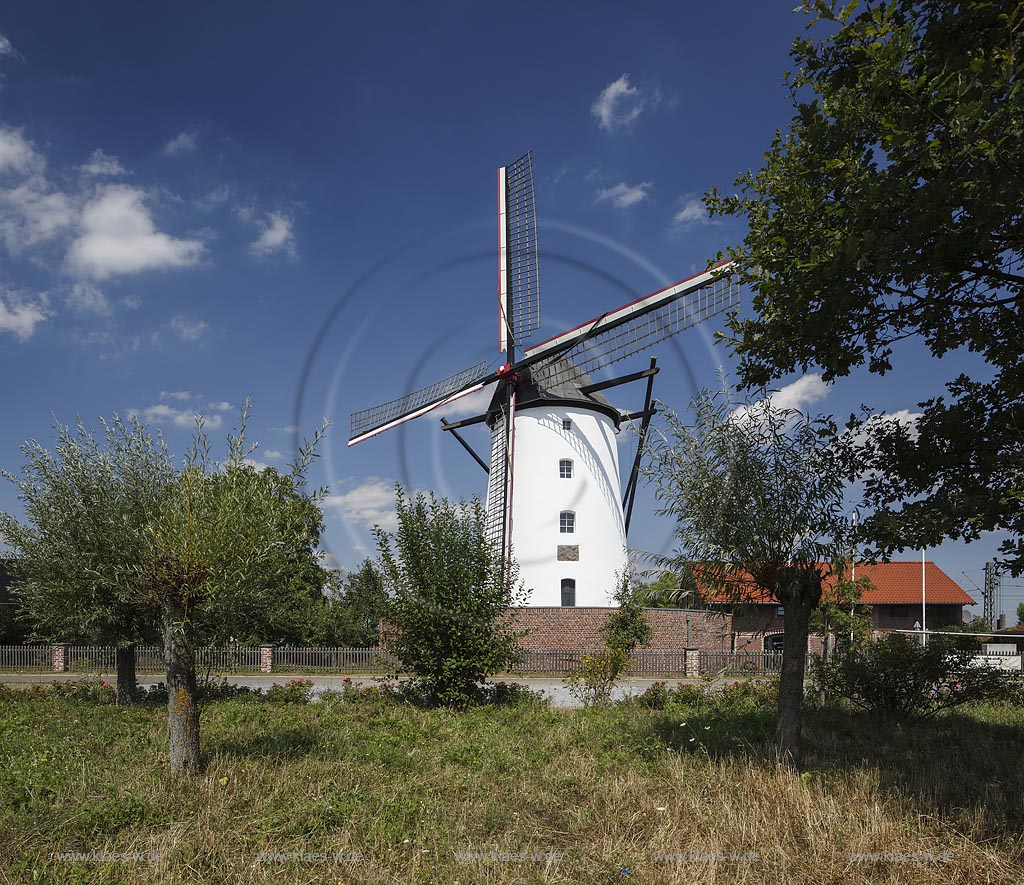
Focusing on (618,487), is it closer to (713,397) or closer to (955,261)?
(713,397)

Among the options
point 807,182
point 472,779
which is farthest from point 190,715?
point 807,182

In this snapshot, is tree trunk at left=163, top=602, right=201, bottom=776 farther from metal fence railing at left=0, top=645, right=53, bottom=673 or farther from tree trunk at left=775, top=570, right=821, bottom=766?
metal fence railing at left=0, top=645, right=53, bottom=673

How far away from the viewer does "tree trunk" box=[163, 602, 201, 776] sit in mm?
8906

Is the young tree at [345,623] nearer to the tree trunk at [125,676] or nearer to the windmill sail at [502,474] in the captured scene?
the windmill sail at [502,474]

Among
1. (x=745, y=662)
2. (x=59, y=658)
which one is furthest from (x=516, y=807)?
(x=59, y=658)

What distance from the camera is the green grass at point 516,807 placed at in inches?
246

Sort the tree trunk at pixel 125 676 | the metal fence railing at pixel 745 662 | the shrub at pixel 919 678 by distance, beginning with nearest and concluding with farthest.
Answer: the shrub at pixel 919 678 < the tree trunk at pixel 125 676 < the metal fence railing at pixel 745 662

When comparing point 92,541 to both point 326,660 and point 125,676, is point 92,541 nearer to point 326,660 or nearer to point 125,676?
point 125,676

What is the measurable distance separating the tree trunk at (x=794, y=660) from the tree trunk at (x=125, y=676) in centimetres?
1527

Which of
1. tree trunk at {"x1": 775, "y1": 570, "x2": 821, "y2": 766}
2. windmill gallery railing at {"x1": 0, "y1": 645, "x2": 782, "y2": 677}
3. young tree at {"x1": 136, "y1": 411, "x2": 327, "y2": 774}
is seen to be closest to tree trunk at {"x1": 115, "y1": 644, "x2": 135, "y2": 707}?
young tree at {"x1": 136, "y1": 411, "x2": 327, "y2": 774}

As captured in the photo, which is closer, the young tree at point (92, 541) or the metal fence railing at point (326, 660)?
the young tree at point (92, 541)

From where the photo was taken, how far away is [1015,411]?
820 cm

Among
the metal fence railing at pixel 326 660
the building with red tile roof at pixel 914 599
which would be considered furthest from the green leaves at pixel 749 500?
the building with red tile roof at pixel 914 599

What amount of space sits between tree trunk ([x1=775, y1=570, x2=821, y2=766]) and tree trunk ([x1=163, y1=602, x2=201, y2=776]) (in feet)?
24.3
